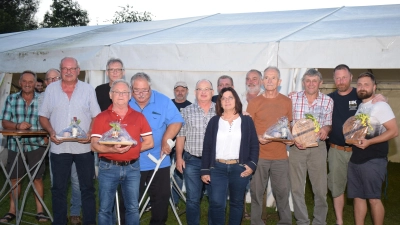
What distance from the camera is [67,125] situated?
5.45m

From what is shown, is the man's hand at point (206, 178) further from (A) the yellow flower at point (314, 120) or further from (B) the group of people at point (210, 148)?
(A) the yellow flower at point (314, 120)

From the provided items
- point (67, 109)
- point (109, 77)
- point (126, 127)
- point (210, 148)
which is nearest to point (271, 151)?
point (210, 148)

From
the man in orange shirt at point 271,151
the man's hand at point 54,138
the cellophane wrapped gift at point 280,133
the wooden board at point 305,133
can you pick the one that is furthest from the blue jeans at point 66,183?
the wooden board at point 305,133

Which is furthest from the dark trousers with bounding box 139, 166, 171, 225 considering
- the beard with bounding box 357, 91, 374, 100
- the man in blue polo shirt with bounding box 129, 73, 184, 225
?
the beard with bounding box 357, 91, 374, 100

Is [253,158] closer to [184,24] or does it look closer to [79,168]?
[79,168]

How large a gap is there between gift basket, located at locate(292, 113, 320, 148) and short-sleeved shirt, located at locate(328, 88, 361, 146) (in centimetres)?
53

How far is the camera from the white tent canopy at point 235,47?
20.7ft

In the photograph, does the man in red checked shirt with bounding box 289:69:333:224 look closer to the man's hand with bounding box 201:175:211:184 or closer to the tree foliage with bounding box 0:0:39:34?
the man's hand with bounding box 201:175:211:184

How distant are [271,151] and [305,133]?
473 millimetres

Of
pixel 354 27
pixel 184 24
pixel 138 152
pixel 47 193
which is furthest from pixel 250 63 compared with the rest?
pixel 47 193

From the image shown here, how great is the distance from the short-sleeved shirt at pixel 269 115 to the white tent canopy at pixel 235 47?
1.12 m

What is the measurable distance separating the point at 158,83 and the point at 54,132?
2.67 meters

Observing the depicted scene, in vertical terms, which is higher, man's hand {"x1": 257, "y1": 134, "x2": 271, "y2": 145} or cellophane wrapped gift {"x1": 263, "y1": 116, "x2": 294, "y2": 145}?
cellophane wrapped gift {"x1": 263, "y1": 116, "x2": 294, "y2": 145}

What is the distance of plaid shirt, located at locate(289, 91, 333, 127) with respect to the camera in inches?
224
